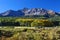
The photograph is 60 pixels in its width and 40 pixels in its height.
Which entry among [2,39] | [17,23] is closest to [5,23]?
[17,23]

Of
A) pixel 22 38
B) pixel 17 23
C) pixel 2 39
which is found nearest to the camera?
pixel 22 38

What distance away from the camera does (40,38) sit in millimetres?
31109

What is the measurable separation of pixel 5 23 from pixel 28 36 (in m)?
64.8

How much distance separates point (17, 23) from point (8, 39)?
60.1 metres

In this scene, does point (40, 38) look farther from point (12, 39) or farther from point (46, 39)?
point (12, 39)

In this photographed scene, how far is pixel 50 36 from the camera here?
105 feet

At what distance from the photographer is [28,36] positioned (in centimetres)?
3116

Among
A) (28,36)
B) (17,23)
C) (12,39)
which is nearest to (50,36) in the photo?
(28,36)

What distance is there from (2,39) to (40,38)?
6.00 m

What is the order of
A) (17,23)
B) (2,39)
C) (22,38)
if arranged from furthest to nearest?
(17,23), (2,39), (22,38)

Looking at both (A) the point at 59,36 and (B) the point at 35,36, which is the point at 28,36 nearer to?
(B) the point at 35,36

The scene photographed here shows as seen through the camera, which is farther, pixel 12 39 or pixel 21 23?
pixel 21 23

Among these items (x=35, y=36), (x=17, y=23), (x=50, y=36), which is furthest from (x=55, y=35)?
(x=17, y=23)

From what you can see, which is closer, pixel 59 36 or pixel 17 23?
pixel 59 36
